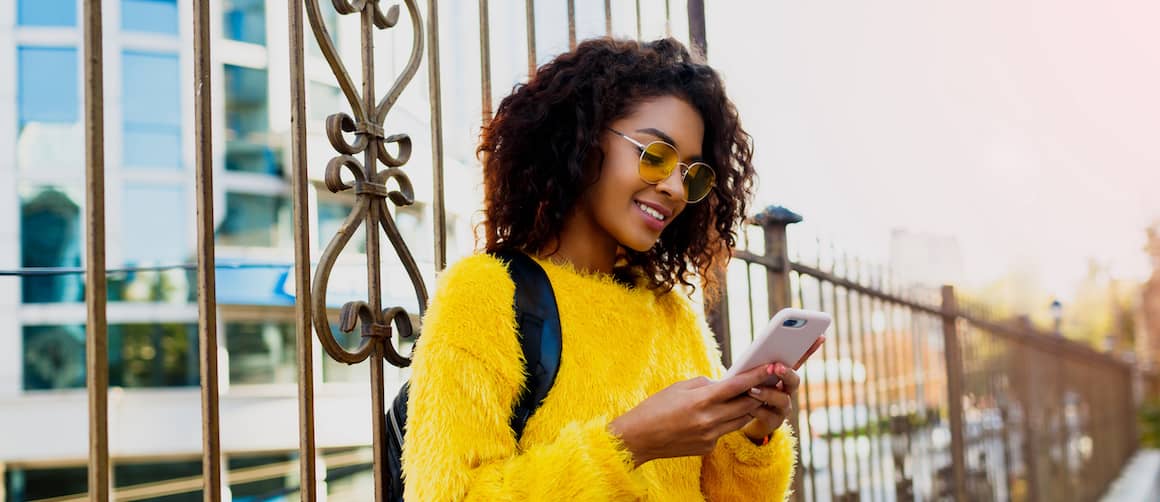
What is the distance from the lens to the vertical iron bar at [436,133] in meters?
1.66

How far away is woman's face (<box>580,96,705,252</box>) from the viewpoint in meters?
1.53

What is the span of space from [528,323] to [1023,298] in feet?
138

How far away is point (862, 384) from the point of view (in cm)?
360

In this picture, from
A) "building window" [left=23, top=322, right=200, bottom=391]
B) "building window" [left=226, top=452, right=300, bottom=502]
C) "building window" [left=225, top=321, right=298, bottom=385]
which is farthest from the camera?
"building window" [left=226, top=452, right=300, bottom=502]

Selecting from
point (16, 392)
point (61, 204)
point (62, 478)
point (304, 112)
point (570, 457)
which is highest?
point (61, 204)

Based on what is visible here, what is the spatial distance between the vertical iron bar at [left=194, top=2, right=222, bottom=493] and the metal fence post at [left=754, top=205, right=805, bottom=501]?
6.38 ft

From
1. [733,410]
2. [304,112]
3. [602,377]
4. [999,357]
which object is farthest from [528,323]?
[999,357]

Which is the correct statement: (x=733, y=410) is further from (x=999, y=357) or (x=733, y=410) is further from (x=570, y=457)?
(x=999, y=357)

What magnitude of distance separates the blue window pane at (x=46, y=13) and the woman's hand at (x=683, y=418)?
1679 centimetres

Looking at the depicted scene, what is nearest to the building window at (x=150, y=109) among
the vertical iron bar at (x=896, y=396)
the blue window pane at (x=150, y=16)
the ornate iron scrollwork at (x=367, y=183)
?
the blue window pane at (x=150, y=16)

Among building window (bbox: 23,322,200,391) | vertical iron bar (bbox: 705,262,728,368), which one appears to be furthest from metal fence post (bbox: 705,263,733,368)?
building window (bbox: 23,322,200,391)

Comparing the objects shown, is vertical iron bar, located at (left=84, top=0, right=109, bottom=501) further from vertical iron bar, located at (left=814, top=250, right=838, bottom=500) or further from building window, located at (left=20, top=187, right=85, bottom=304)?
building window, located at (left=20, top=187, right=85, bottom=304)

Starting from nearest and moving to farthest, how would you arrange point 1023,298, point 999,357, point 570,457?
point 570,457 → point 999,357 → point 1023,298

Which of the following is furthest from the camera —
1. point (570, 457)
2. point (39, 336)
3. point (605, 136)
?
point (39, 336)
